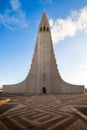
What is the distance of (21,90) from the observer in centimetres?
6981

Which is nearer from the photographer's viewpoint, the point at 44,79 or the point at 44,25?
the point at 44,79

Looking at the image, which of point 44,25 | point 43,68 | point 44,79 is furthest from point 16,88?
point 44,25

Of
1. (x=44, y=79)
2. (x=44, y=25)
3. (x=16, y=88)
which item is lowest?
(x=16, y=88)

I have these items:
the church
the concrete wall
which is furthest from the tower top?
the concrete wall

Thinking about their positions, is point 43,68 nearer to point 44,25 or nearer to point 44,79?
point 44,79

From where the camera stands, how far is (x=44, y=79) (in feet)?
228

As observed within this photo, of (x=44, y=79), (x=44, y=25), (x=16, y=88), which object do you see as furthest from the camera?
(x=44, y=25)

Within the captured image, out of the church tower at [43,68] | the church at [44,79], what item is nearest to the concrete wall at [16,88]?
the church at [44,79]

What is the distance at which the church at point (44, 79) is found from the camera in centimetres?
6850

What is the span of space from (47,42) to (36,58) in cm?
895

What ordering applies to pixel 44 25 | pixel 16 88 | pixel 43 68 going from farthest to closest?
pixel 44 25 < pixel 43 68 < pixel 16 88

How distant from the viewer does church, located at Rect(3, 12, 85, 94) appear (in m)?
68.5

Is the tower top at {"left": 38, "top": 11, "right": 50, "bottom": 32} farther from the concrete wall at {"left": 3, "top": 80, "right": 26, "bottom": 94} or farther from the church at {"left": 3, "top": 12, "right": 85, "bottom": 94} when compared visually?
the concrete wall at {"left": 3, "top": 80, "right": 26, "bottom": 94}

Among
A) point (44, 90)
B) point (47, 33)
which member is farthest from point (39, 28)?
point (44, 90)
